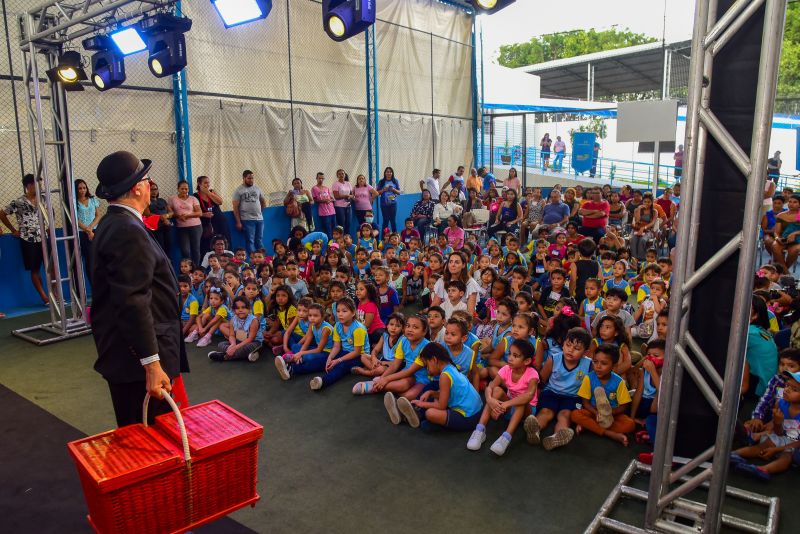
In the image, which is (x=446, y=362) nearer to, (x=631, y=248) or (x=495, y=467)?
(x=495, y=467)

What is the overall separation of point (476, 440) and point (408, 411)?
1.85 feet

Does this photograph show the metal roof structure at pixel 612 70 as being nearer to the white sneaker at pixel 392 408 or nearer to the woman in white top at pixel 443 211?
the woman in white top at pixel 443 211

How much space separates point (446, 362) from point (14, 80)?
714 centimetres

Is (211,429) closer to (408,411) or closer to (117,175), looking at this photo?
(117,175)

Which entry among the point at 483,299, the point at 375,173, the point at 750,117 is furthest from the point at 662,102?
the point at 750,117

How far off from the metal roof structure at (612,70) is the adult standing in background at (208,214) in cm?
1575

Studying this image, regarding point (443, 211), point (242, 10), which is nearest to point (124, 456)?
point (242, 10)

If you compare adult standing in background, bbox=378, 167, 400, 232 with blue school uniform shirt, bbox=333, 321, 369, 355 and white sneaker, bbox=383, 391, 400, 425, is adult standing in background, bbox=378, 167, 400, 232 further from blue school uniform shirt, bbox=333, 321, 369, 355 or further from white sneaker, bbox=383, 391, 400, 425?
white sneaker, bbox=383, 391, 400, 425

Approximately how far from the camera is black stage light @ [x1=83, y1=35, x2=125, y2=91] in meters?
7.74

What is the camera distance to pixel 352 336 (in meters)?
5.62

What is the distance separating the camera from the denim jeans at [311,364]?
18.2 ft

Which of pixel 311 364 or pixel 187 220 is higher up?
pixel 187 220

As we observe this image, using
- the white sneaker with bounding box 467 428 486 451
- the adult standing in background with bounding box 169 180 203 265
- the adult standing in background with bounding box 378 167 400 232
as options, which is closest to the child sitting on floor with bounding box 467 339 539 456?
the white sneaker with bounding box 467 428 486 451

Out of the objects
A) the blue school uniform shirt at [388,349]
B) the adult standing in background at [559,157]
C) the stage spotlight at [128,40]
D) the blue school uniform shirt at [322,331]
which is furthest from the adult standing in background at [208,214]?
the adult standing in background at [559,157]
